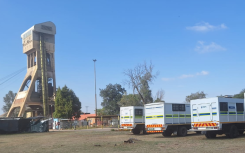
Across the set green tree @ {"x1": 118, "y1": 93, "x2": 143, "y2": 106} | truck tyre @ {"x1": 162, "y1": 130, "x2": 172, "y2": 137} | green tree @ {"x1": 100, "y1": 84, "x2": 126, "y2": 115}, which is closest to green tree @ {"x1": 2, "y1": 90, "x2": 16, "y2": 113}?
green tree @ {"x1": 100, "y1": 84, "x2": 126, "y2": 115}

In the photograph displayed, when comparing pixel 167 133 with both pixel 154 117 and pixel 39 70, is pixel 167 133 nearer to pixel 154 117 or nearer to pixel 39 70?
pixel 154 117

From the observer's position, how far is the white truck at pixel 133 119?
74.7 feet

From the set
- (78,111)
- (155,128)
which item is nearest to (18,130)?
(155,128)

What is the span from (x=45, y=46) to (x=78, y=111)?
2273cm

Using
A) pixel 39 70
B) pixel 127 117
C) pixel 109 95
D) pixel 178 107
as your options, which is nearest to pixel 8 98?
pixel 39 70

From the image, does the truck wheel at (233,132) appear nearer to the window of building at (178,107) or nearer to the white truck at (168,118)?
the white truck at (168,118)

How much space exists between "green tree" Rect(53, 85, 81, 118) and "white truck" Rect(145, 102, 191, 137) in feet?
122

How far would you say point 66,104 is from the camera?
180 feet

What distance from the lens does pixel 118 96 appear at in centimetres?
7531

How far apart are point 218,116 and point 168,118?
4383mm

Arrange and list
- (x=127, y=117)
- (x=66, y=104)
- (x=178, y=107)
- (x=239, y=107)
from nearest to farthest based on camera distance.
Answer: (x=239, y=107) → (x=178, y=107) → (x=127, y=117) → (x=66, y=104)

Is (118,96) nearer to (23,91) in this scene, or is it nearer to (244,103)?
(23,91)

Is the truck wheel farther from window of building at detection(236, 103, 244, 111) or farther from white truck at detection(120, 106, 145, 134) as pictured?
white truck at detection(120, 106, 145, 134)

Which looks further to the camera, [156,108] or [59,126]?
[59,126]
